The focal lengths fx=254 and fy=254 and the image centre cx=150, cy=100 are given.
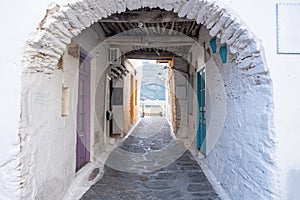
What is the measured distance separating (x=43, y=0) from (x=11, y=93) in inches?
30.9

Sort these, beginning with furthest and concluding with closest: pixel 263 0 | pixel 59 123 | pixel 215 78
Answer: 1. pixel 215 78
2. pixel 59 123
3. pixel 263 0

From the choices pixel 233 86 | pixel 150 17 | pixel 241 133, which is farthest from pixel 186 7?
pixel 150 17

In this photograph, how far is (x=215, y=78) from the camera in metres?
3.97

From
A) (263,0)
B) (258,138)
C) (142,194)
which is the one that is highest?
(263,0)

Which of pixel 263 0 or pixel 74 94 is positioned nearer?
pixel 263 0

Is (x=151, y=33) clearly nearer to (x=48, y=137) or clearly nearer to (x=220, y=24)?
(x=220, y=24)

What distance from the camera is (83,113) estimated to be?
4.47 m

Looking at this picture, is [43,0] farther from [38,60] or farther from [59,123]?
[59,123]

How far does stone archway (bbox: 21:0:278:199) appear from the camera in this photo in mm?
1979

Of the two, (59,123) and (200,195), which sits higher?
(59,123)

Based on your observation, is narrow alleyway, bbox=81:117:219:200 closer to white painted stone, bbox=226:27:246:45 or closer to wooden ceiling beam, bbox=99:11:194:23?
white painted stone, bbox=226:27:246:45

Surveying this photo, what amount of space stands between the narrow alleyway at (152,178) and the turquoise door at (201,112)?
0.38 m

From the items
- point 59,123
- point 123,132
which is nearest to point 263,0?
point 59,123

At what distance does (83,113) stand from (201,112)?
2.49 metres
